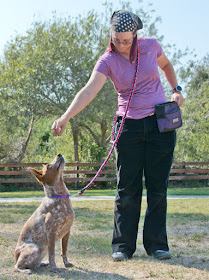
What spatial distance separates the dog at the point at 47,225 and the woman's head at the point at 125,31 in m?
1.24

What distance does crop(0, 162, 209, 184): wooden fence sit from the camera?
16906mm

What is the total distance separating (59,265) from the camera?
3.73 meters

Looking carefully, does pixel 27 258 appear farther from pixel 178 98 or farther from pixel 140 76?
pixel 178 98

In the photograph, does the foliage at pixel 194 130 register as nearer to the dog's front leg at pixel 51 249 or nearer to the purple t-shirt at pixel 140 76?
the purple t-shirt at pixel 140 76

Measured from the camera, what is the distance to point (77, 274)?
135 inches

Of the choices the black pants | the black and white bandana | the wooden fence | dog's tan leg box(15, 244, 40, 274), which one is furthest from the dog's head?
the wooden fence

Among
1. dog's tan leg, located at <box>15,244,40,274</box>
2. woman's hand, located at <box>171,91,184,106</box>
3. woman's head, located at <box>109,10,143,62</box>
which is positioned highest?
woman's head, located at <box>109,10,143,62</box>

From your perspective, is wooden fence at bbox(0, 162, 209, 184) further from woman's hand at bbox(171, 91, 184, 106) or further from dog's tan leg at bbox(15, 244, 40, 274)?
dog's tan leg at bbox(15, 244, 40, 274)


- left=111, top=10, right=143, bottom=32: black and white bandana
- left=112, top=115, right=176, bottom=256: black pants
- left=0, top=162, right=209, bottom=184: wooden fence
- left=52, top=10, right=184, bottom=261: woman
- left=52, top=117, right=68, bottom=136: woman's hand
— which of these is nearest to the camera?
left=52, top=117, right=68, bottom=136: woman's hand

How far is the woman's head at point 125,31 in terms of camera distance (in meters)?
3.55

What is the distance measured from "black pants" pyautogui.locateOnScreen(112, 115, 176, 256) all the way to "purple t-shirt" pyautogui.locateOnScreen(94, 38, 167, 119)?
0.13 meters

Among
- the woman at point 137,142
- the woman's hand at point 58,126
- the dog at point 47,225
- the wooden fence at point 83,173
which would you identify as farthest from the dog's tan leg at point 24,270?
the wooden fence at point 83,173

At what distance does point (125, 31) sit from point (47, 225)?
6.39ft

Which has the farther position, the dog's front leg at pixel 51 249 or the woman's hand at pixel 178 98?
the woman's hand at pixel 178 98
